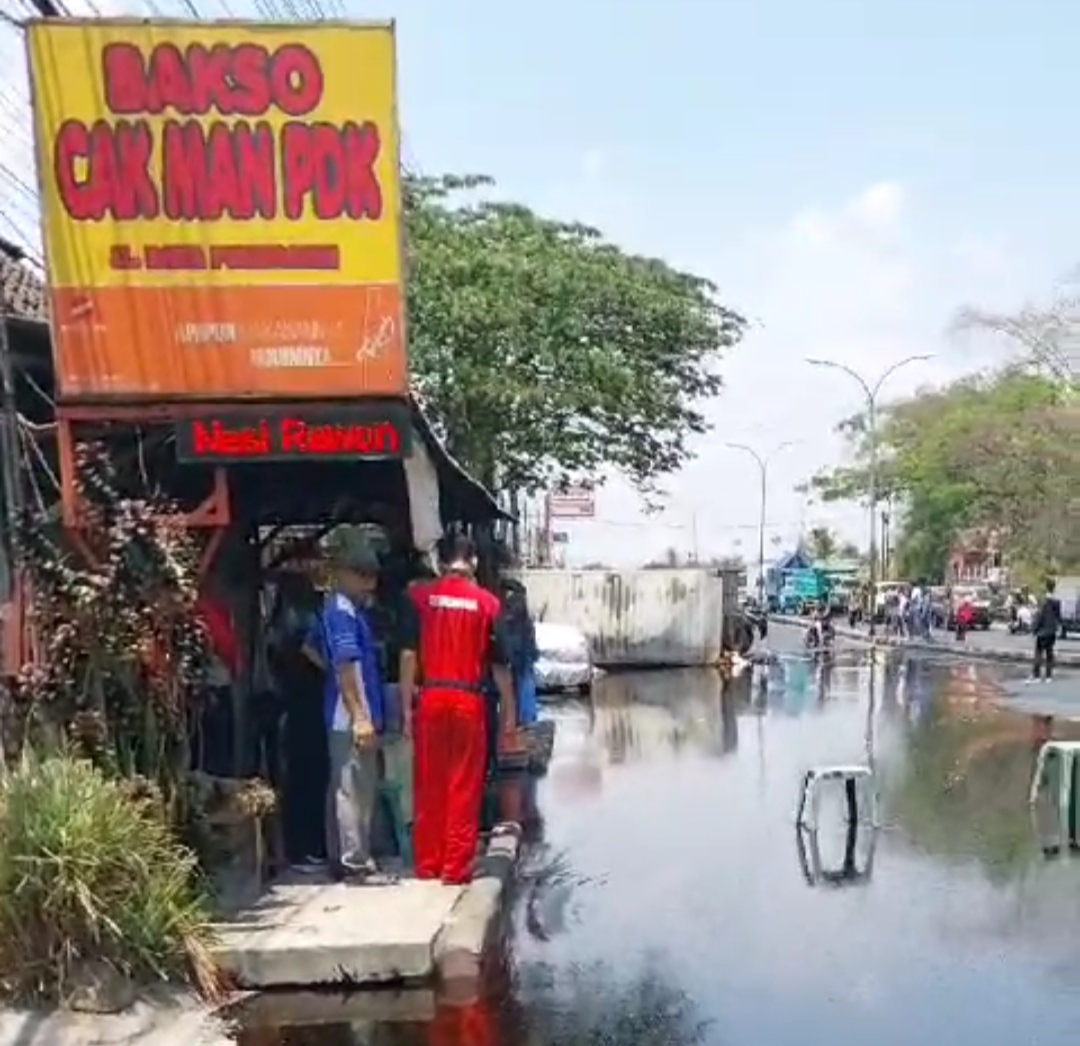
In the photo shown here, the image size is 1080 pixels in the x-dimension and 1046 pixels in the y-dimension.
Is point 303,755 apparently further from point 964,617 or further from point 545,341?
point 964,617

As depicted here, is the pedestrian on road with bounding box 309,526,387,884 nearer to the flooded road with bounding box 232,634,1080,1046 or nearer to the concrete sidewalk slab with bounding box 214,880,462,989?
the concrete sidewalk slab with bounding box 214,880,462,989

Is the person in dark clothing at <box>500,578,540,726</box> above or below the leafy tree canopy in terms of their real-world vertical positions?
below

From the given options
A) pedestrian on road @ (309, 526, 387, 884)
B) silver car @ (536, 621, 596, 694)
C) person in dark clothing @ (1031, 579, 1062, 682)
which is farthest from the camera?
person in dark clothing @ (1031, 579, 1062, 682)

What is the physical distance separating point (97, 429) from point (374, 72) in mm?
2228

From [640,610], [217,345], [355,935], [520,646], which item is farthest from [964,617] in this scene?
[355,935]

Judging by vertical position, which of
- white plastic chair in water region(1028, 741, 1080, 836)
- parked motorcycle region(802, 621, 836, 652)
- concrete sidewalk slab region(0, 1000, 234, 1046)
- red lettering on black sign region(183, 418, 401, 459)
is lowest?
parked motorcycle region(802, 621, 836, 652)

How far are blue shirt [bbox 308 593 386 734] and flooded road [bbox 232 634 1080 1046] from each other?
1.40 m

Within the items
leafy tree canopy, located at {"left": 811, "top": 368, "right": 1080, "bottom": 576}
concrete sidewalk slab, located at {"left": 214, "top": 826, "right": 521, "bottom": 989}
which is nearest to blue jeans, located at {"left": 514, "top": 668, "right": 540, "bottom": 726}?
concrete sidewalk slab, located at {"left": 214, "top": 826, "right": 521, "bottom": 989}

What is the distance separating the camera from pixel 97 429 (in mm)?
8750

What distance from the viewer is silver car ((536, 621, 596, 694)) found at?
27094mm

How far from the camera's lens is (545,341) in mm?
30391

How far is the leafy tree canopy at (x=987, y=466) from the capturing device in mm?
51594

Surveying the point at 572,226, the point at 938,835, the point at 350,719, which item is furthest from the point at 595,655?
the point at 350,719

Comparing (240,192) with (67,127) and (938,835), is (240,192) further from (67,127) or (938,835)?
(938,835)
